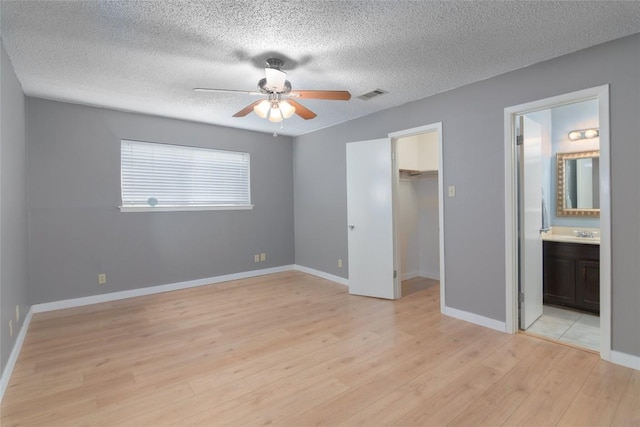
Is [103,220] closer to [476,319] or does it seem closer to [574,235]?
[476,319]

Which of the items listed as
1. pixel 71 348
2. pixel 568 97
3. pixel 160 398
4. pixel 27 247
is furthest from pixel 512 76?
pixel 27 247

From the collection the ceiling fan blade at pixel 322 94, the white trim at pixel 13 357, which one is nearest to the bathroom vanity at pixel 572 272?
the ceiling fan blade at pixel 322 94

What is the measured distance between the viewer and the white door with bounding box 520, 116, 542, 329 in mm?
2961

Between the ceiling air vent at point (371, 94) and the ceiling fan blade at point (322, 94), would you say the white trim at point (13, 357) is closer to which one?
the ceiling fan blade at point (322, 94)

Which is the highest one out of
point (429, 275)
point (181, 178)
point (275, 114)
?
point (275, 114)

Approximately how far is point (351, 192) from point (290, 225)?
183 centimetres

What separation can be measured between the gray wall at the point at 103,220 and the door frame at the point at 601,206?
3781 millimetres

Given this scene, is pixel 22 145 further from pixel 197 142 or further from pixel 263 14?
pixel 263 14

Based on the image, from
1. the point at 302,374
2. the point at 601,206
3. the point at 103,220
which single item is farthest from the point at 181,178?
the point at 601,206

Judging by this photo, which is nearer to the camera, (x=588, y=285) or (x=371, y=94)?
(x=588, y=285)

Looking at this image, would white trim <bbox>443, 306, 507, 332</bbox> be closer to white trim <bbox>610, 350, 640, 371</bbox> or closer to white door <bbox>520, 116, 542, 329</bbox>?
white door <bbox>520, 116, 542, 329</bbox>

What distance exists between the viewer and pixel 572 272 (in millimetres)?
3443

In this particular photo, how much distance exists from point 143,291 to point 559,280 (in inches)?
205

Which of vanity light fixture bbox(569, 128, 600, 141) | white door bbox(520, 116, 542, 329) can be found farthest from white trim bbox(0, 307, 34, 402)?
vanity light fixture bbox(569, 128, 600, 141)
